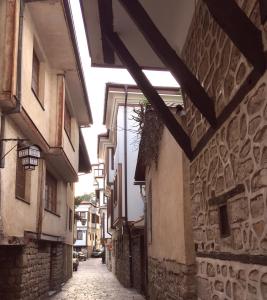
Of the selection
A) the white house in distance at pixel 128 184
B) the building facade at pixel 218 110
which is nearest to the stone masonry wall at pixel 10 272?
the building facade at pixel 218 110

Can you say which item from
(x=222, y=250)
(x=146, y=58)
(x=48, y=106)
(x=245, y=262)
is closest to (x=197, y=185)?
(x=222, y=250)

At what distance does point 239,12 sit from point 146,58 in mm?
3572

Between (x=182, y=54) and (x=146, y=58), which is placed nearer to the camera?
(x=182, y=54)

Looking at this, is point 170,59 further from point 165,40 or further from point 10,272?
point 10,272

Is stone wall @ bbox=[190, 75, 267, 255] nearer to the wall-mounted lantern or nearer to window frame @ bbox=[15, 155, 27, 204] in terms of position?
the wall-mounted lantern

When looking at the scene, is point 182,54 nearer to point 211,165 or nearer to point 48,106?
point 211,165

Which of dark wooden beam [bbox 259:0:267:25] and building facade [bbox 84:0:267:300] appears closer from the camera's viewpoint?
dark wooden beam [bbox 259:0:267:25]

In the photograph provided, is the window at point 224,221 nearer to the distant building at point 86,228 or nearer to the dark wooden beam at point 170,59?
the dark wooden beam at point 170,59

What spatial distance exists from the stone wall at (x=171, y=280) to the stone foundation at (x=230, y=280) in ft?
3.74

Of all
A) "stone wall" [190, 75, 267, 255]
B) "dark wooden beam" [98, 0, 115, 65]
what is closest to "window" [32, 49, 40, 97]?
"dark wooden beam" [98, 0, 115, 65]

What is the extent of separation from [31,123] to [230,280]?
268 inches

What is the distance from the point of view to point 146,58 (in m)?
6.93

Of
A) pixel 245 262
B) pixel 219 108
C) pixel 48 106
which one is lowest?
pixel 245 262

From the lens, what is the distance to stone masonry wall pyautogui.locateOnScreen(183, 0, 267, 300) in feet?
11.2
